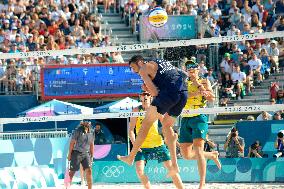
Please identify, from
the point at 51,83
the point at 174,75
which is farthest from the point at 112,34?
the point at 174,75

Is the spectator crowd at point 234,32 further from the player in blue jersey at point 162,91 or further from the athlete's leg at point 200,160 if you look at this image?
the player in blue jersey at point 162,91

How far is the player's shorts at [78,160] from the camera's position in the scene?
19047 millimetres

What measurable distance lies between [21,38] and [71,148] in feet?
27.1

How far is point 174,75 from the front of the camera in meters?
14.4

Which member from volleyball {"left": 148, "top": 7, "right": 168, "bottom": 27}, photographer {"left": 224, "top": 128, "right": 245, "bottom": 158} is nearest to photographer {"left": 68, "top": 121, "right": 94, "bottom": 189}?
volleyball {"left": 148, "top": 7, "right": 168, "bottom": 27}

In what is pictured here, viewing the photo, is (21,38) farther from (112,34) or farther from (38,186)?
(38,186)

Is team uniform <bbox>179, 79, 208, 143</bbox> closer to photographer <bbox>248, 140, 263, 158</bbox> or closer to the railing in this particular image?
photographer <bbox>248, 140, 263, 158</bbox>

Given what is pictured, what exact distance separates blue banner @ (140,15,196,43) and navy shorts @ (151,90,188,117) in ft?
39.6

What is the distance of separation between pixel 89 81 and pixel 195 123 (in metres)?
A: 9.76

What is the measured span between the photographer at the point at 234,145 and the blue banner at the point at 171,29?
15.9 ft

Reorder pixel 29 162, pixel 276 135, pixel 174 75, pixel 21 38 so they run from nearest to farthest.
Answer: pixel 174 75, pixel 29 162, pixel 276 135, pixel 21 38

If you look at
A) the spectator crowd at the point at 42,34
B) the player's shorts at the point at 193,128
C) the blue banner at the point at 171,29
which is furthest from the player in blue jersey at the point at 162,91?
the blue banner at the point at 171,29

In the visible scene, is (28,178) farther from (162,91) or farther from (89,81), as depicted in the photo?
(89,81)

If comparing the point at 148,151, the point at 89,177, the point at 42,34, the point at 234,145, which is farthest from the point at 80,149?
the point at 42,34
